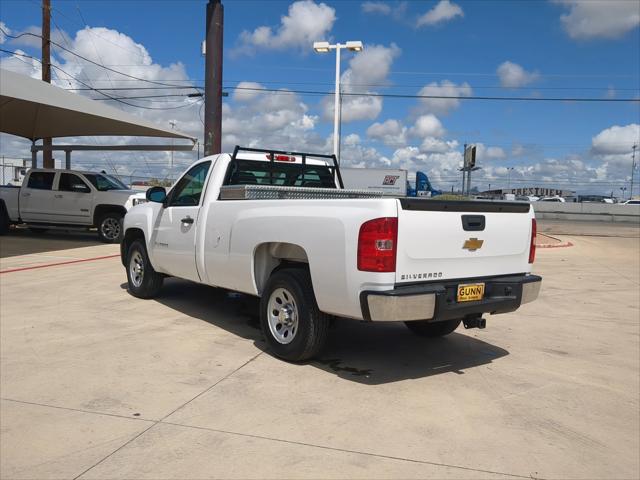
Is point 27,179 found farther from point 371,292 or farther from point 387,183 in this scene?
point 387,183

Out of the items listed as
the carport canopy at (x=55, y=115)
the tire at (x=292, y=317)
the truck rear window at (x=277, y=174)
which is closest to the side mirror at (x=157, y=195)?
the truck rear window at (x=277, y=174)

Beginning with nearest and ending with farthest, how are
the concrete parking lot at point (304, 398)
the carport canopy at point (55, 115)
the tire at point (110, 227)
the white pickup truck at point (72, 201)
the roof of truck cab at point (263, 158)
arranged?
the concrete parking lot at point (304, 398), the roof of truck cab at point (263, 158), the carport canopy at point (55, 115), the white pickup truck at point (72, 201), the tire at point (110, 227)

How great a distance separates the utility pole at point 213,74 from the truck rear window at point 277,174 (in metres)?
7.20

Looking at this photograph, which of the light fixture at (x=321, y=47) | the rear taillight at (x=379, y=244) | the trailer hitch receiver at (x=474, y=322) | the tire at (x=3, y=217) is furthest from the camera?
the light fixture at (x=321, y=47)

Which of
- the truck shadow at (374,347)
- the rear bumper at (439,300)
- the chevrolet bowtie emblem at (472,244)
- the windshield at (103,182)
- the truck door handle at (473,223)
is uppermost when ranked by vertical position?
the windshield at (103,182)

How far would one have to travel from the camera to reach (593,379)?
5.01 metres

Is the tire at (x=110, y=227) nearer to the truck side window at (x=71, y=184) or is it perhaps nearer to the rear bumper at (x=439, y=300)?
the truck side window at (x=71, y=184)

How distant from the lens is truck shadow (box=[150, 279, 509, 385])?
500 cm

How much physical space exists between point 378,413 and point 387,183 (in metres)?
42.7

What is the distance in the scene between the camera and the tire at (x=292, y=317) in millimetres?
4750

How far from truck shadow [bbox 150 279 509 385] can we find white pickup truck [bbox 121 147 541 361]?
32cm

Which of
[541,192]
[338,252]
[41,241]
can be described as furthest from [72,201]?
[541,192]

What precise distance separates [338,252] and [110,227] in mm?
12753

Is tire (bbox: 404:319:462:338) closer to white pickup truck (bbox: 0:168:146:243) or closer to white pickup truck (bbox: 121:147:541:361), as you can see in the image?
white pickup truck (bbox: 121:147:541:361)
